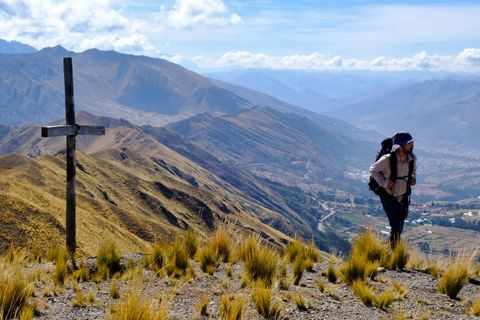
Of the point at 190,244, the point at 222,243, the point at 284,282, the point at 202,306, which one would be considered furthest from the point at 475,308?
the point at 190,244

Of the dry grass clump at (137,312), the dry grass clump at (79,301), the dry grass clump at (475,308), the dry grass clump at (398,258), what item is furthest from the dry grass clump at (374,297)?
the dry grass clump at (79,301)

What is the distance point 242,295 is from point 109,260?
11.6 ft

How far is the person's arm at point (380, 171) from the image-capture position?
A: 11.0m

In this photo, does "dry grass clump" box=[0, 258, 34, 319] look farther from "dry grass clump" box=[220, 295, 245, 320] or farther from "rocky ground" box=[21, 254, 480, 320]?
"dry grass clump" box=[220, 295, 245, 320]

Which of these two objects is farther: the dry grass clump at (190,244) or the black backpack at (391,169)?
the dry grass clump at (190,244)

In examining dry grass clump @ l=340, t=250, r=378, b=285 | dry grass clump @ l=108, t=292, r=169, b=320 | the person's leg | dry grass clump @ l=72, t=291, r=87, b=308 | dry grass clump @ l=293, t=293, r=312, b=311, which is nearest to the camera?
dry grass clump @ l=108, t=292, r=169, b=320

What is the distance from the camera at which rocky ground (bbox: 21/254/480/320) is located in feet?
25.8

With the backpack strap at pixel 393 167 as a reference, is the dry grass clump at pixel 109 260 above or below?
below

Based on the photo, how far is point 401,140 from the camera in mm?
10891

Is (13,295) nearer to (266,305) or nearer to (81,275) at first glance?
(81,275)

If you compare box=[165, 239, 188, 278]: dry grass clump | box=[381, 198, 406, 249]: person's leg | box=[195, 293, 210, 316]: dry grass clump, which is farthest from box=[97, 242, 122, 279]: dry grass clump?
box=[381, 198, 406, 249]: person's leg

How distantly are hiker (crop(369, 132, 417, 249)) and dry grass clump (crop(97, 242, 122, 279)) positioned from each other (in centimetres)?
610

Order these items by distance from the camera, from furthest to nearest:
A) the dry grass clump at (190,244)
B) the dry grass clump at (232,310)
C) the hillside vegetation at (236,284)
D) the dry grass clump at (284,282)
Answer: the dry grass clump at (190,244) → the dry grass clump at (284,282) → the hillside vegetation at (236,284) → the dry grass clump at (232,310)

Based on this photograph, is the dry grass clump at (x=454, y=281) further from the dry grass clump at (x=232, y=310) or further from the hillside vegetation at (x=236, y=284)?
the dry grass clump at (x=232, y=310)
